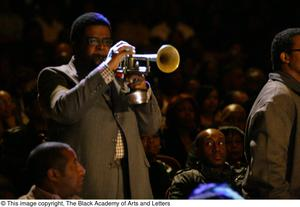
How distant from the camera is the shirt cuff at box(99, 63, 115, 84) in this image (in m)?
4.56

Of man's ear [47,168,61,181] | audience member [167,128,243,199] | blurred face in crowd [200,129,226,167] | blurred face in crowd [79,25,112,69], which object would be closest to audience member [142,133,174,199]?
audience member [167,128,243,199]

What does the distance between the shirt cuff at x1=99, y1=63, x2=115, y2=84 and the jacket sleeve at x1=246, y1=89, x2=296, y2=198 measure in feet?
2.91

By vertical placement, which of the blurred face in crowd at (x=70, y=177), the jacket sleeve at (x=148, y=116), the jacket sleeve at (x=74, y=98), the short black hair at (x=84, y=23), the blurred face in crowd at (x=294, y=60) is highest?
the short black hair at (x=84, y=23)

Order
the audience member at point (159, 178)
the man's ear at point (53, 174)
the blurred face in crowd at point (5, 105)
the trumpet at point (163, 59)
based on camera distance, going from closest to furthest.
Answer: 1. the man's ear at point (53, 174)
2. the trumpet at point (163, 59)
3. the audience member at point (159, 178)
4. the blurred face in crowd at point (5, 105)

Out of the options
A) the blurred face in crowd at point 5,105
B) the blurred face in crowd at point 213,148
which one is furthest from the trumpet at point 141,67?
the blurred face in crowd at point 5,105

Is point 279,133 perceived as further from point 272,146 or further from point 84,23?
point 84,23

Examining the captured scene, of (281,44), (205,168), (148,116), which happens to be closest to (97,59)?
(148,116)

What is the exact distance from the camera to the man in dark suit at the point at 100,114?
179 inches

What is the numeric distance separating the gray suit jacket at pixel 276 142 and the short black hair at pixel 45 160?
3.68 feet

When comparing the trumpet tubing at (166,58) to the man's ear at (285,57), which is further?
the trumpet tubing at (166,58)

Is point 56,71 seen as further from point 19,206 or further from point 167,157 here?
point 167,157

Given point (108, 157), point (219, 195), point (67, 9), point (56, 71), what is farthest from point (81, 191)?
point (67, 9)

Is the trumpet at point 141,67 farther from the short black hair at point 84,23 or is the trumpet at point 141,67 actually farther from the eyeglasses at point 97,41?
the short black hair at point 84,23

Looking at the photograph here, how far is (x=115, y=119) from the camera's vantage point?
4688 millimetres
